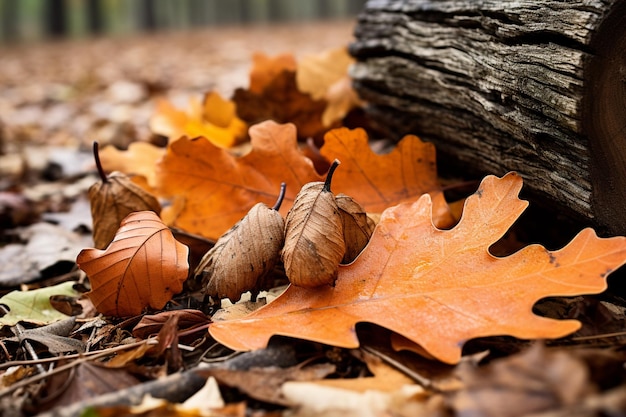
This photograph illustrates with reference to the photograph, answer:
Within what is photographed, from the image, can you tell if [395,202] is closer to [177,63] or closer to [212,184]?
[212,184]

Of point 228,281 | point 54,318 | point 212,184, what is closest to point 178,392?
point 228,281

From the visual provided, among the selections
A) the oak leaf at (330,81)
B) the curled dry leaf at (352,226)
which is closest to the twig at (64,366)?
the curled dry leaf at (352,226)

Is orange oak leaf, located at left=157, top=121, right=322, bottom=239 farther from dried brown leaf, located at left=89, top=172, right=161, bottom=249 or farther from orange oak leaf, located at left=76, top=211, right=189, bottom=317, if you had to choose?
orange oak leaf, located at left=76, top=211, right=189, bottom=317

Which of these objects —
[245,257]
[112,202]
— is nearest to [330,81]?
[112,202]

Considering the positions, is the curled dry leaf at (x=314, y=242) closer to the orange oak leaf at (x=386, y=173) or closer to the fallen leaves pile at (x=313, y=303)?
the fallen leaves pile at (x=313, y=303)

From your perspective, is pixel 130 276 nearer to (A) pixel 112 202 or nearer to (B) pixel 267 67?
(A) pixel 112 202

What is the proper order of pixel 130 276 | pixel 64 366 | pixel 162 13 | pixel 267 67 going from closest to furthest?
pixel 64 366
pixel 130 276
pixel 267 67
pixel 162 13

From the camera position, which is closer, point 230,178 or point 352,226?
point 352,226

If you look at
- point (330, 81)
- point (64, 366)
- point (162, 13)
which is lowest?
point (162, 13)
